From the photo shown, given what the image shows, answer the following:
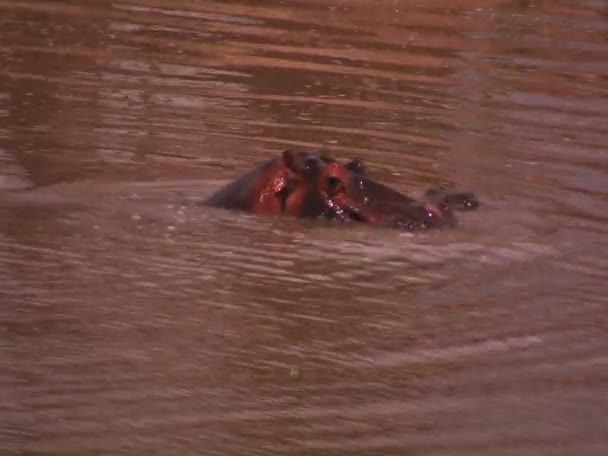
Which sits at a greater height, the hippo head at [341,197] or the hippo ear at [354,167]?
the hippo ear at [354,167]

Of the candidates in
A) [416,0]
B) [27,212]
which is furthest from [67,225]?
[416,0]

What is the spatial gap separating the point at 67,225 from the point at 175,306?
1.23m

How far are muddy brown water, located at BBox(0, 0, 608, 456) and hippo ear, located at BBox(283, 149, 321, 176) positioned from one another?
0.85 feet

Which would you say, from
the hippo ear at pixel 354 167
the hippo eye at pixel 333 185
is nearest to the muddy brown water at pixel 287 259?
the hippo eye at pixel 333 185

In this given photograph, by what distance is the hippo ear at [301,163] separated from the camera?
766 centimetres

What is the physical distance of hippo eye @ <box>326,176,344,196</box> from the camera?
7.70m

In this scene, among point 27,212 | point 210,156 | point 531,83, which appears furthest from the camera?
point 531,83

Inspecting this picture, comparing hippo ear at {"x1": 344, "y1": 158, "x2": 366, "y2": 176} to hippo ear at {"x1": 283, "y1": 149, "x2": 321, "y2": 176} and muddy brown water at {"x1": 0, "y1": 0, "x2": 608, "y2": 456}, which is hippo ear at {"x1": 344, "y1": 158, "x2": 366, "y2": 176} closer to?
hippo ear at {"x1": 283, "y1": 149, "x2": 321, "y2": 176}

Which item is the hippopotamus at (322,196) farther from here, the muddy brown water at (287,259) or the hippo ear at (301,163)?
the muddy brown water at (287,259)

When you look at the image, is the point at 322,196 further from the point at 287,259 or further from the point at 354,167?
the point at 287,259

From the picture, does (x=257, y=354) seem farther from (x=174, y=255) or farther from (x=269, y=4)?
(x=269, y=4)

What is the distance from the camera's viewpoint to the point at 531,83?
1159cm

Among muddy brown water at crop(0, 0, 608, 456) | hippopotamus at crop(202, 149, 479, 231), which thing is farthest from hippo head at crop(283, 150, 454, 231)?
muddy brown water at crop(0, 0, 608, 456)

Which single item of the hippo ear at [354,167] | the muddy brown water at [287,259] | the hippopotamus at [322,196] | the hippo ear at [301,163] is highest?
the hippo ear at [301,163]
